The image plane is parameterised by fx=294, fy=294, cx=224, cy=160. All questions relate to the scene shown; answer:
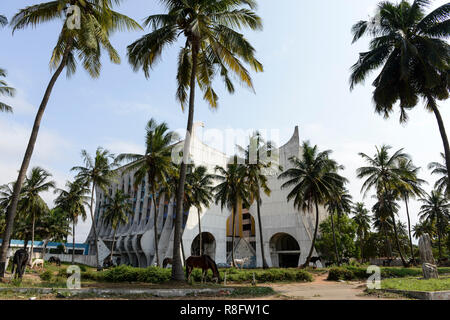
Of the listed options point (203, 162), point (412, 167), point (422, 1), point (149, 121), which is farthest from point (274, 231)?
point (422, 1)

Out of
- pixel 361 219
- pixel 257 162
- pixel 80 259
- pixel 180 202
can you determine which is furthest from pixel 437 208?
pixel 80 259

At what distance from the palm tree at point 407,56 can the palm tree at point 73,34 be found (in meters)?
15.0

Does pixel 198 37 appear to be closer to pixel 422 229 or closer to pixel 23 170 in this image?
pixel 23 170

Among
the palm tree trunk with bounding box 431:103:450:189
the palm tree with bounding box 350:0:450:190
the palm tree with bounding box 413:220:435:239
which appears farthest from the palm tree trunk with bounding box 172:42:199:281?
the palm tree with bounding box 413:220:435:239

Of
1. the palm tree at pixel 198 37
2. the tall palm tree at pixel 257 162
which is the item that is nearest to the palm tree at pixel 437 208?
the tall palm tree at pixel 257 162

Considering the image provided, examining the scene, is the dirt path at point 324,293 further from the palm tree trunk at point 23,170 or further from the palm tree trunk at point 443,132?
the palm tree trunk at point 23,170

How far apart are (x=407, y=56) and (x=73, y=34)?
59.1 feet

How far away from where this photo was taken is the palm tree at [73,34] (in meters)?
13.3

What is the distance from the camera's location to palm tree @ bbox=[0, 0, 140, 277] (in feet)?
43.7

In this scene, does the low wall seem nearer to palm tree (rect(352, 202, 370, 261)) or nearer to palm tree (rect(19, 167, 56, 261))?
palm tree (rect(19, 167, 56, 261))

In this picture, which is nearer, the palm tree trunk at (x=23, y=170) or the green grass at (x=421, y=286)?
the green grass at (x=421, y=286)

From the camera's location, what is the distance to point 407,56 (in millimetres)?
16812

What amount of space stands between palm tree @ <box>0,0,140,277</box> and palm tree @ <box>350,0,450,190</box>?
15.0 metres

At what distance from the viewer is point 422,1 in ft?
59.0
